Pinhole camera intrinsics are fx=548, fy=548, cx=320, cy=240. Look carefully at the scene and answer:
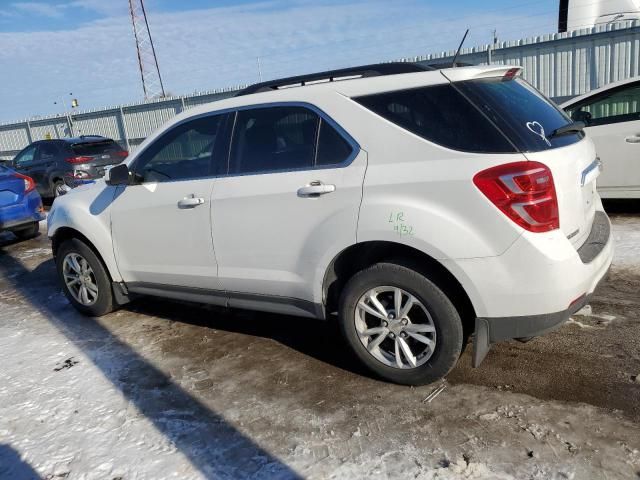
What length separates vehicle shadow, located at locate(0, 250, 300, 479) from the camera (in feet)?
9.00

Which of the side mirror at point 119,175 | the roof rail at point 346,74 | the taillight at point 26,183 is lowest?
the taillight at point 26,183

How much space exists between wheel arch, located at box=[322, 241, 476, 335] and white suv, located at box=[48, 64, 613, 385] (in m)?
0.01

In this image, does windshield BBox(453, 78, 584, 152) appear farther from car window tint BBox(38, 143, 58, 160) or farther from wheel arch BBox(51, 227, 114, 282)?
car window tint BBox(38, 143, 58, 160)

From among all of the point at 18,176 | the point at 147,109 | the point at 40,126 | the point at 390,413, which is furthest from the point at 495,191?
the point at 40,126

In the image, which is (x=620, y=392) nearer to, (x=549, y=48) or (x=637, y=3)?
(x=549, y=48)

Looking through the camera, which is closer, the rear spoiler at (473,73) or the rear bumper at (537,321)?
the rear bumper at (537,321)

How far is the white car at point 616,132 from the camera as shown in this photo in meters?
6.12

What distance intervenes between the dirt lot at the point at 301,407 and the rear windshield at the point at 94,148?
8944 millimetres

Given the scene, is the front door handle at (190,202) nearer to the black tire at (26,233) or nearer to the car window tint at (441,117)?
the car window tint at (441,117)

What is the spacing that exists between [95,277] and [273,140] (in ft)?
7.48

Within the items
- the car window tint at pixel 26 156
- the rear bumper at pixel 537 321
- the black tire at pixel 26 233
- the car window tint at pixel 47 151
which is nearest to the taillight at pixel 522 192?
the rear bumper at pixel 537 321

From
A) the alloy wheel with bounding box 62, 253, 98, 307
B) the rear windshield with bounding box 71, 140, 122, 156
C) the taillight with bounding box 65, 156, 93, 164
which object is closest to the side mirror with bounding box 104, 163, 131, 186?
the alloy wheel with bounding box 62, 253, 98, 307

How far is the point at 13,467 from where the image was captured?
2.91m

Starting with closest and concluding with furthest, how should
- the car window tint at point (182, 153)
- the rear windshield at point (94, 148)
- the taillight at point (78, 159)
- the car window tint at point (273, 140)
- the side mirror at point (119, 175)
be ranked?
the car window tint at point (273, 140) → the car window tint at point (182, 153) → the side mirror at point (119, 175) → the taillight at point (78, 159) → the rear windshield at point (94, 148)
